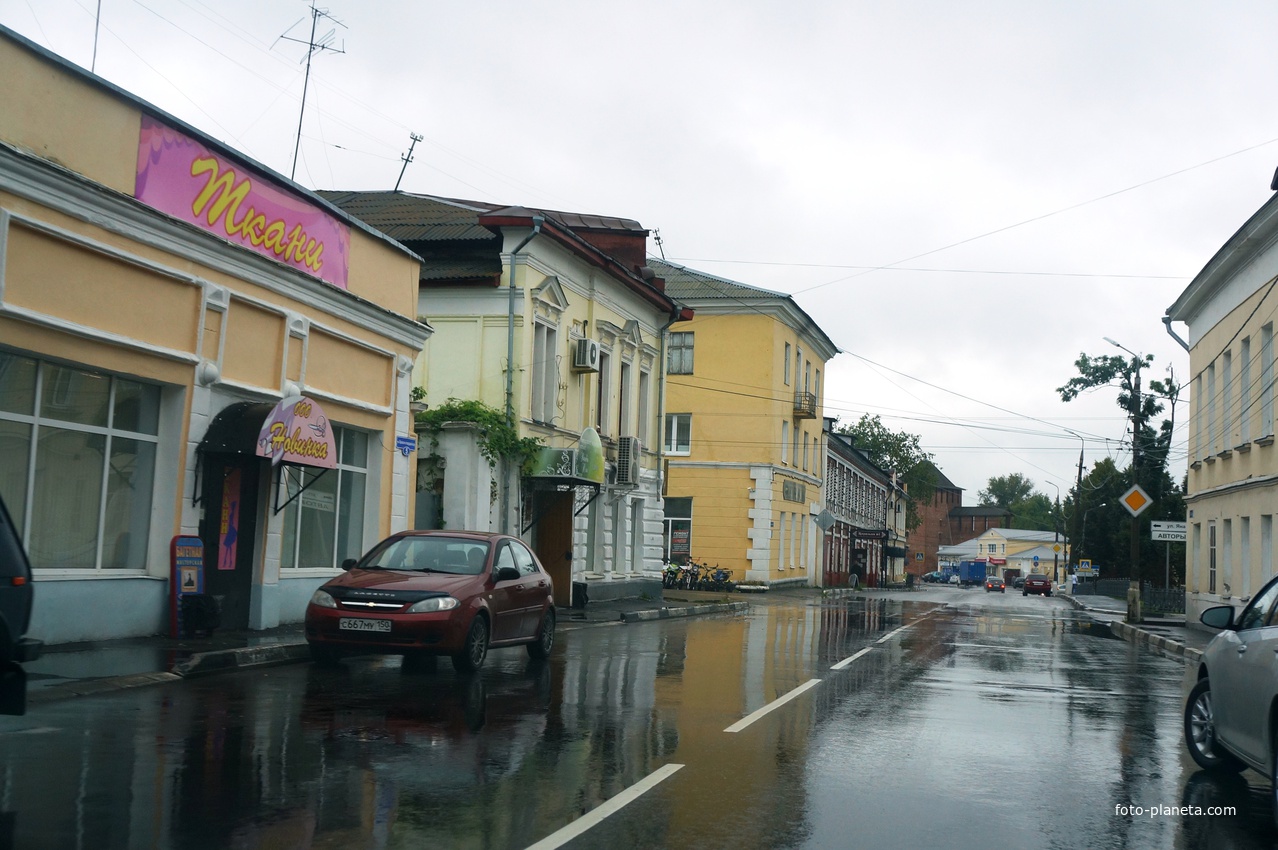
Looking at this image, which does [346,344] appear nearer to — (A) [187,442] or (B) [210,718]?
(A) [187,442]

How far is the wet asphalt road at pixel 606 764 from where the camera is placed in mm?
6184

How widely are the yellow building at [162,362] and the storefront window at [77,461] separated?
25 mm

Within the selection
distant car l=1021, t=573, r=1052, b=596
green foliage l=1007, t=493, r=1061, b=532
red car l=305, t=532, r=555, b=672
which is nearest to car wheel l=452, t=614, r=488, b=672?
red car l=305, t=532, r=555, b=672

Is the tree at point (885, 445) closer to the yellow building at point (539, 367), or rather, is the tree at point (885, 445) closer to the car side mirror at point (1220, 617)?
the yellow building at point (539, 367)

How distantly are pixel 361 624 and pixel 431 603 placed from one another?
77cm

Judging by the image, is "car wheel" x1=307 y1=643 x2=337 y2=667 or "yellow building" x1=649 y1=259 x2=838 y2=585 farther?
"yellow building" x1=649 y1=259 x2=838 y2=585

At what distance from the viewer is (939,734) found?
32.2 feet

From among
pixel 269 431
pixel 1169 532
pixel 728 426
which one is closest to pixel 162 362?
pixel 269 431

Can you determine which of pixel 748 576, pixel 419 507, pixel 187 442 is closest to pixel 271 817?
pixel 187 442

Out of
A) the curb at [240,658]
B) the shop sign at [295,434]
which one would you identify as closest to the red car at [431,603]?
the curb at [240,658]

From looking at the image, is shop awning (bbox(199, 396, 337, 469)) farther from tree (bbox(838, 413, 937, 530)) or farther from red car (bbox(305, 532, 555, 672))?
tree (bbox(838, 413, 937, 530))

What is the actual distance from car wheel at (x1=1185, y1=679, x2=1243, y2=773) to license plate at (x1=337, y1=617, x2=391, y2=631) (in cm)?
771

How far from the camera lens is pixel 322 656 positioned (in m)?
13.4

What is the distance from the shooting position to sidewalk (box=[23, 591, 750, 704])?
10.8m
